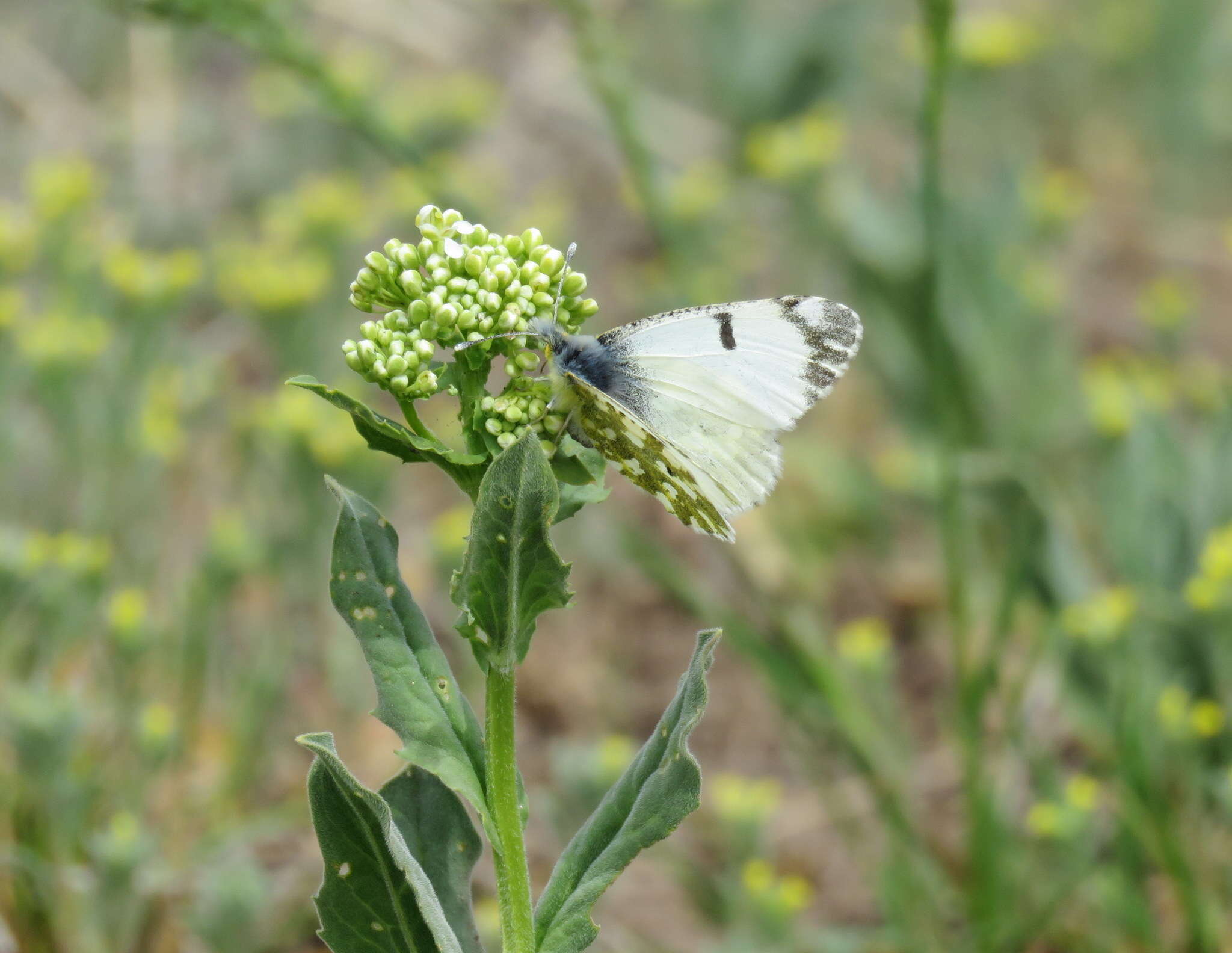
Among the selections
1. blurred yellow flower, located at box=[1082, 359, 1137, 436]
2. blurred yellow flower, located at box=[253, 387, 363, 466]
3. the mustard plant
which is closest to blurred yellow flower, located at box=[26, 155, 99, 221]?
blurred yellow flower, located at box=[253, 387, 363, 466]

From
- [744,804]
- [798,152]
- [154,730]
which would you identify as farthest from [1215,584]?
[154,730]

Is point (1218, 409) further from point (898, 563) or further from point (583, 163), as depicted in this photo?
point (583, 163)

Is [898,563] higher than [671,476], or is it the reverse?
[898,563]

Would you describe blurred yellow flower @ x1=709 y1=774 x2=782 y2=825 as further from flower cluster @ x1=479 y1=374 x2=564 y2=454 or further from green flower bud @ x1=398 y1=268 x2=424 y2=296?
green flower bud @ x1=398 y1=268 x2=424 y2=296

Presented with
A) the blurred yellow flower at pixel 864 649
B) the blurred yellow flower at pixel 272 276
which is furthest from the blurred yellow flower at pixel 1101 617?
the blurred yellow flower at pixel 272 276

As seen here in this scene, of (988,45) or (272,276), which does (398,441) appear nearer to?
(272,276)

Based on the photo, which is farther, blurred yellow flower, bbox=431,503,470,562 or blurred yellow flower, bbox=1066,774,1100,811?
blurred yellow flower, bbox=431,503,470,562

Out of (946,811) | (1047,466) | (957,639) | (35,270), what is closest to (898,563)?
(1047,466)
